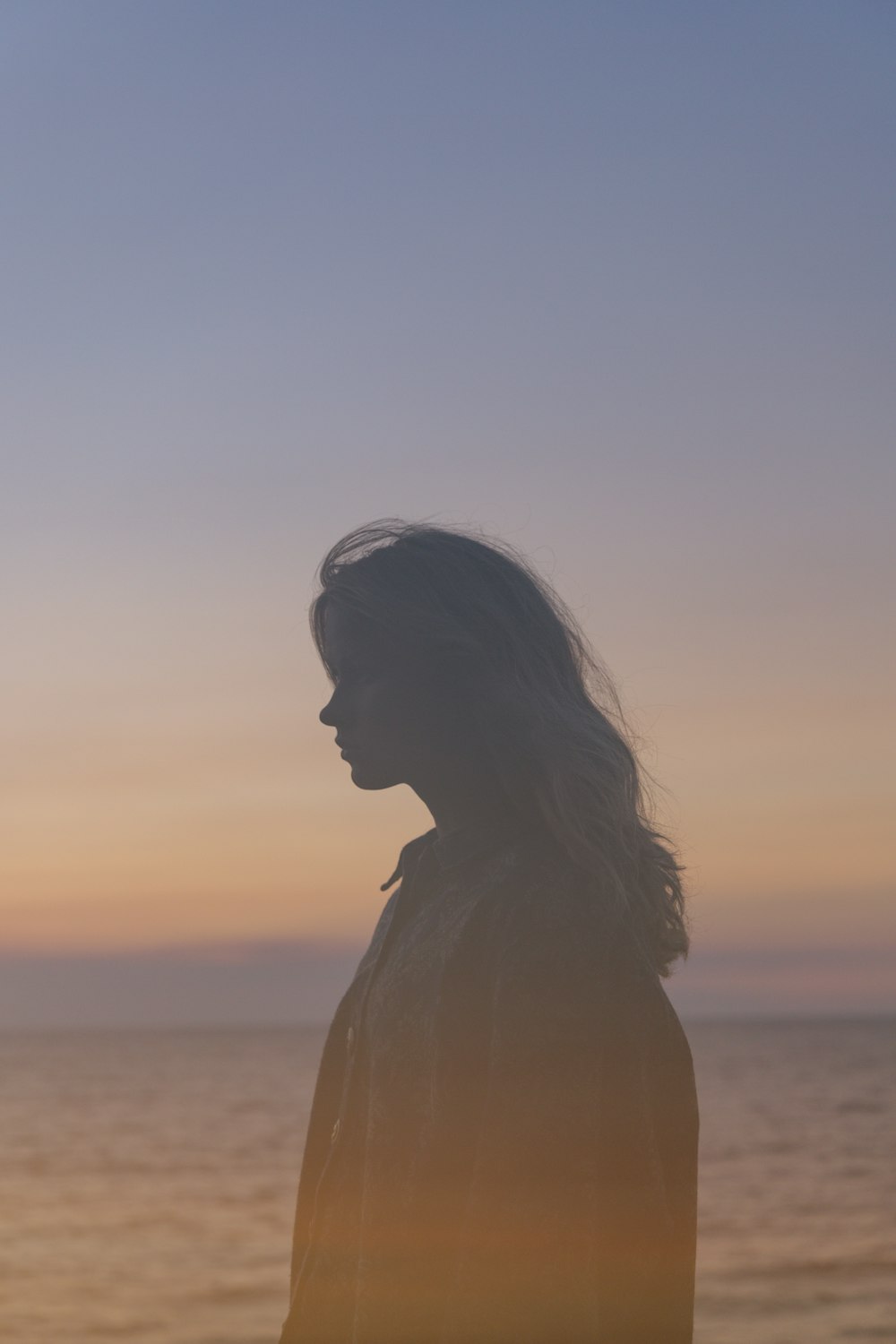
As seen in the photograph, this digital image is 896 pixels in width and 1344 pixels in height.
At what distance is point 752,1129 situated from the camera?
43.9m

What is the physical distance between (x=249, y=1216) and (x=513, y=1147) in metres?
26.8

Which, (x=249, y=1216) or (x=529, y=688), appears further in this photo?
(x=249, y=1216)

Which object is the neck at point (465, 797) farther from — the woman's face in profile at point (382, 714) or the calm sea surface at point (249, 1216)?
the calm sea surface at point (249, 1216)

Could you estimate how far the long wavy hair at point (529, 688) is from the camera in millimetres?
2471

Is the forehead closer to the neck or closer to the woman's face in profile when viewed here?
the woman's face in profile

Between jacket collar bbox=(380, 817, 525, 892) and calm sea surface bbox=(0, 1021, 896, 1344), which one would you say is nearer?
jacket collar bbox=(380, 817, 525, 892)

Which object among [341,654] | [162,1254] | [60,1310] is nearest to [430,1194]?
[341,654]

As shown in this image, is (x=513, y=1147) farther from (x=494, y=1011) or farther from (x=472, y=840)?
(x=472, y=840)

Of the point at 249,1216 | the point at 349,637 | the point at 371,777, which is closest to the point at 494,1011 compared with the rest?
the point at 371,777

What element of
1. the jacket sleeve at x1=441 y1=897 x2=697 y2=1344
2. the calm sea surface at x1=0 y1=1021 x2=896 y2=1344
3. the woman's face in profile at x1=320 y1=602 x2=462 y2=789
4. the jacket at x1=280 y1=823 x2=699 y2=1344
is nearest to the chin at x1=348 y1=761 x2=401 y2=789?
the woman's face in profile at x1=320 y1=602 x2=462 y2=789

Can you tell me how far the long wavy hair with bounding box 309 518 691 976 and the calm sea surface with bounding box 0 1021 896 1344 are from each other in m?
15.3

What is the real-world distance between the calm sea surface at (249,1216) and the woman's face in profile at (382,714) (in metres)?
15.5

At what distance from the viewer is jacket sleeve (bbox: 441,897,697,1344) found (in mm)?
2061

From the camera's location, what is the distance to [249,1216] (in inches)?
1050
